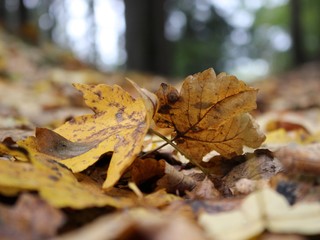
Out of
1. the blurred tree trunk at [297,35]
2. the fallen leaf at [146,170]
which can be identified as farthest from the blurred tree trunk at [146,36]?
the fallen leaf at [146,170]

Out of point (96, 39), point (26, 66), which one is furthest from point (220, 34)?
point (96, 39)

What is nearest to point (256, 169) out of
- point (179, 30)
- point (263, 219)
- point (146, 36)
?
point (263, 219)

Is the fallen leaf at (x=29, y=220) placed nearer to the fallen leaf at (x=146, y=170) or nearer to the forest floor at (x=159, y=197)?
the forest floor at (x=159, y=197)

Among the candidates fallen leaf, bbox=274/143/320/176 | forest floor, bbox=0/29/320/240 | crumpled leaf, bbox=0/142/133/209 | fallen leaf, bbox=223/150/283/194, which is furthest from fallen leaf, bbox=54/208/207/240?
fallen leaf, bbox=223/150/283/194

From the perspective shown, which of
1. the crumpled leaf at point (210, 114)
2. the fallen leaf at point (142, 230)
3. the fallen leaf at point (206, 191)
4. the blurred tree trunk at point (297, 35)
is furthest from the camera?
the blurred tree trunk at point (297, 35)

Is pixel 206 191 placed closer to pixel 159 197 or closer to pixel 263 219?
pixel 159 197

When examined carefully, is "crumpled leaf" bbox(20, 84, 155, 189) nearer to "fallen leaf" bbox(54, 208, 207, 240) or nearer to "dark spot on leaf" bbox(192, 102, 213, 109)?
"dark spot on leaf" bbox(192, 102, 213, 109)

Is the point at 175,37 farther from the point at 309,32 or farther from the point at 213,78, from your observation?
the point at 213,78
